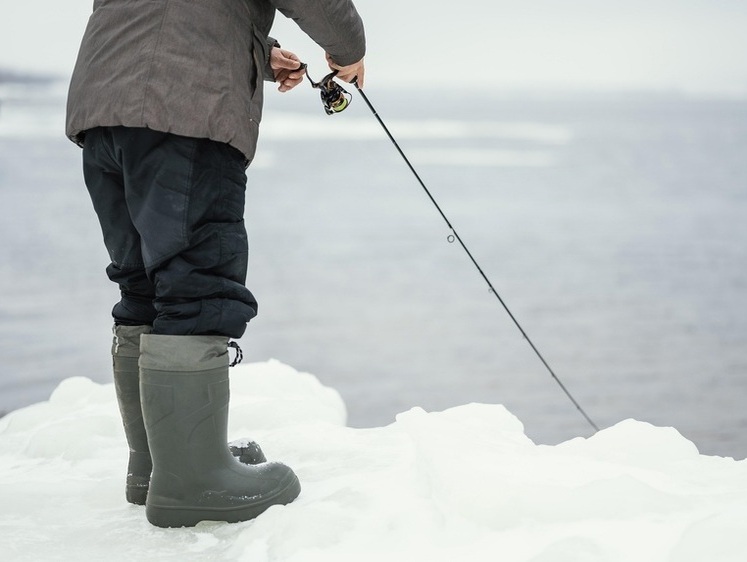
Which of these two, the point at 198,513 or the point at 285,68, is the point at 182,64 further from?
the point at 198,513

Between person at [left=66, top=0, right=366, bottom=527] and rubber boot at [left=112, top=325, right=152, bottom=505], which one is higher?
person at [left=66, top=0, right=366, bottom=527]

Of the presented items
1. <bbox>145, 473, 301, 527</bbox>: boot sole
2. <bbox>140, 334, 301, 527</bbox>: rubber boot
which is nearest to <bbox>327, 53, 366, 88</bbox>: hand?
<bbox>140, 334, 301, 527</bbox>: rubber boot

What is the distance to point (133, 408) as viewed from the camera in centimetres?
185

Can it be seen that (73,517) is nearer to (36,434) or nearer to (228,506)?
(228,506)

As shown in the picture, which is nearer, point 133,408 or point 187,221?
point 187,221

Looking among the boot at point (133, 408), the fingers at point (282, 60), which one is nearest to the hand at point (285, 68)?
the fingers at point (282, 60)

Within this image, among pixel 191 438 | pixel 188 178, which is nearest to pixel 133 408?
pixel 191 438

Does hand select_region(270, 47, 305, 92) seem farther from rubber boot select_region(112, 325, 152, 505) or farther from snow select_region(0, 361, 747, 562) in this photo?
snow select_region(0, 361, 747, 562)

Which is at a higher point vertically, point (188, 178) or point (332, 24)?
point (332, 24)

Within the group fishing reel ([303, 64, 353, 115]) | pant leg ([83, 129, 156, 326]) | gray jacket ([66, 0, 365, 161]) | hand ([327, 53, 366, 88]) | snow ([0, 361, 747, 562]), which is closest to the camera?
snow ([0, 361, 747, 562])

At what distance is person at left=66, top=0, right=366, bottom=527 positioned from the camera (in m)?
1.59

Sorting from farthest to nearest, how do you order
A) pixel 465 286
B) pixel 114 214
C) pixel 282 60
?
1. pixel 465 286
2. pixel 282 60
3. pixel 114 214

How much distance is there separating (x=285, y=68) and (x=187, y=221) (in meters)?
0.47

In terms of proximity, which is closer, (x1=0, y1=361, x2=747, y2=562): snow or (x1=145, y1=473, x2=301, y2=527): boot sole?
(x1=0, y1=361, x2=747, y2=562): snow
